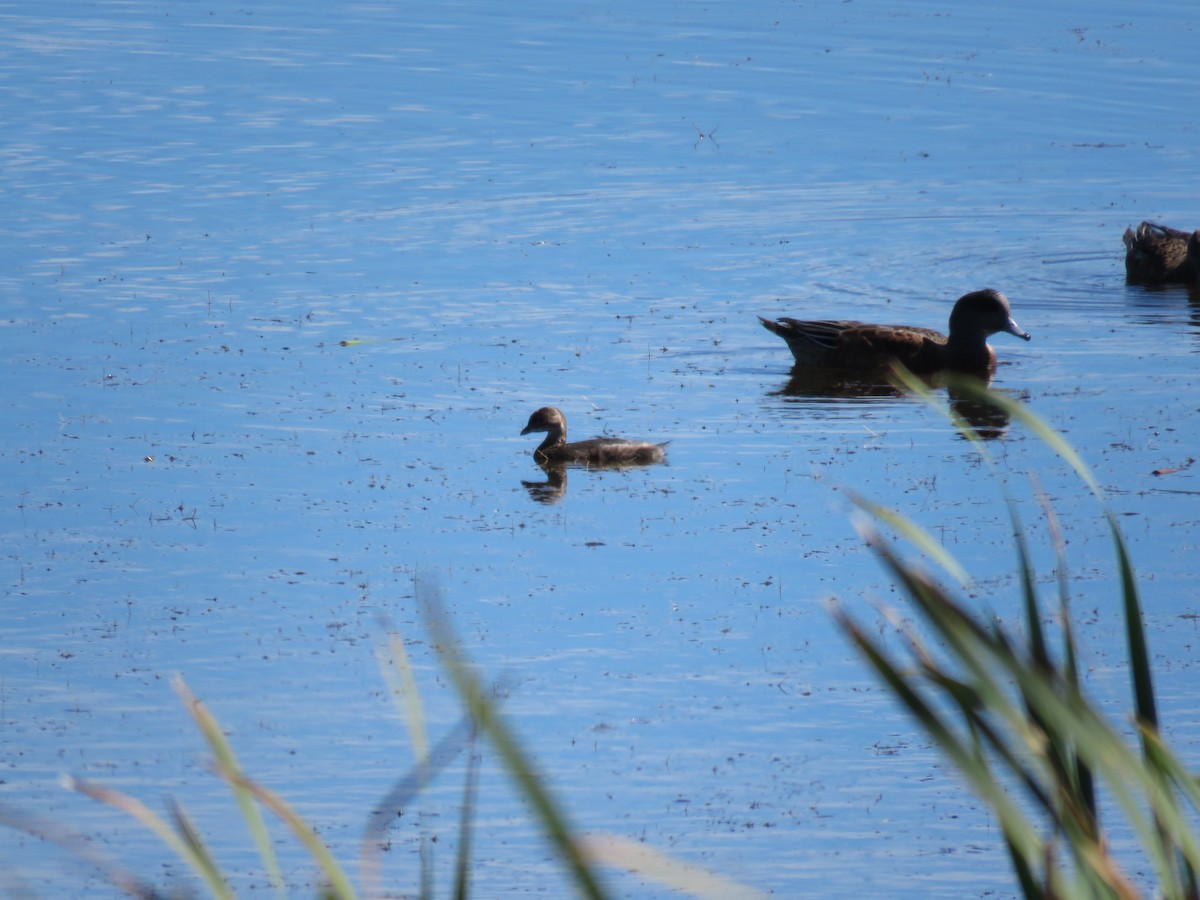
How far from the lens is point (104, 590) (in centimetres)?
912

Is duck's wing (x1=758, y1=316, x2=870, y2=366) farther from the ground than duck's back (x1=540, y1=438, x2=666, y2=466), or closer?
farther from the ground

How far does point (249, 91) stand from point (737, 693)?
20.7 m

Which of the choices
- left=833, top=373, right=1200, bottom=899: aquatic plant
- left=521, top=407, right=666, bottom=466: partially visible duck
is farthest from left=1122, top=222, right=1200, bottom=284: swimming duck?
left=833, top=373, right=1200, bottom=899: aquatic plant

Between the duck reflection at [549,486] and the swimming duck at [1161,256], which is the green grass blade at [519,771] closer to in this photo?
the duck reflection at [549,486]

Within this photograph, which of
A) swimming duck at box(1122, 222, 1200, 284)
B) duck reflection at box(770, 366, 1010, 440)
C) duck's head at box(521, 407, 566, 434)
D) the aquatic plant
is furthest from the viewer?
swimming duck at box(1122, 222, 1200, 284)

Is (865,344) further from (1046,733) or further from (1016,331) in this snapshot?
(1046,733)

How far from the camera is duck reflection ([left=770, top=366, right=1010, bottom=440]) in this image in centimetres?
1281

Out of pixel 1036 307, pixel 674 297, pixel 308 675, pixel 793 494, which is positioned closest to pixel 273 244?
pixel 674 297

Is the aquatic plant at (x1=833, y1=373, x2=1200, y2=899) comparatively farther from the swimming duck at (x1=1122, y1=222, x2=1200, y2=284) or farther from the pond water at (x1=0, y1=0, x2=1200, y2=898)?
the swimming duck at (x1=1122, y1=222, x2=1200, y2=284)

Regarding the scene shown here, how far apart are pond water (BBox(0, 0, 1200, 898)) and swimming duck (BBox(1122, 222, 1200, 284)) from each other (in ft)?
0.66

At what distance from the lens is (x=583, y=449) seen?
11250 millimetres

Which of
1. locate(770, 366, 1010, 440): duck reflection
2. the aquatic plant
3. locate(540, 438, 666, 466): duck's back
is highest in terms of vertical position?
locate(770, 366, 1010, 440): duck reflection

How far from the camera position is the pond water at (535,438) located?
7.10 meters

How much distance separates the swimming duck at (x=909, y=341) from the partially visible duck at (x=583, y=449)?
8.98 feet
